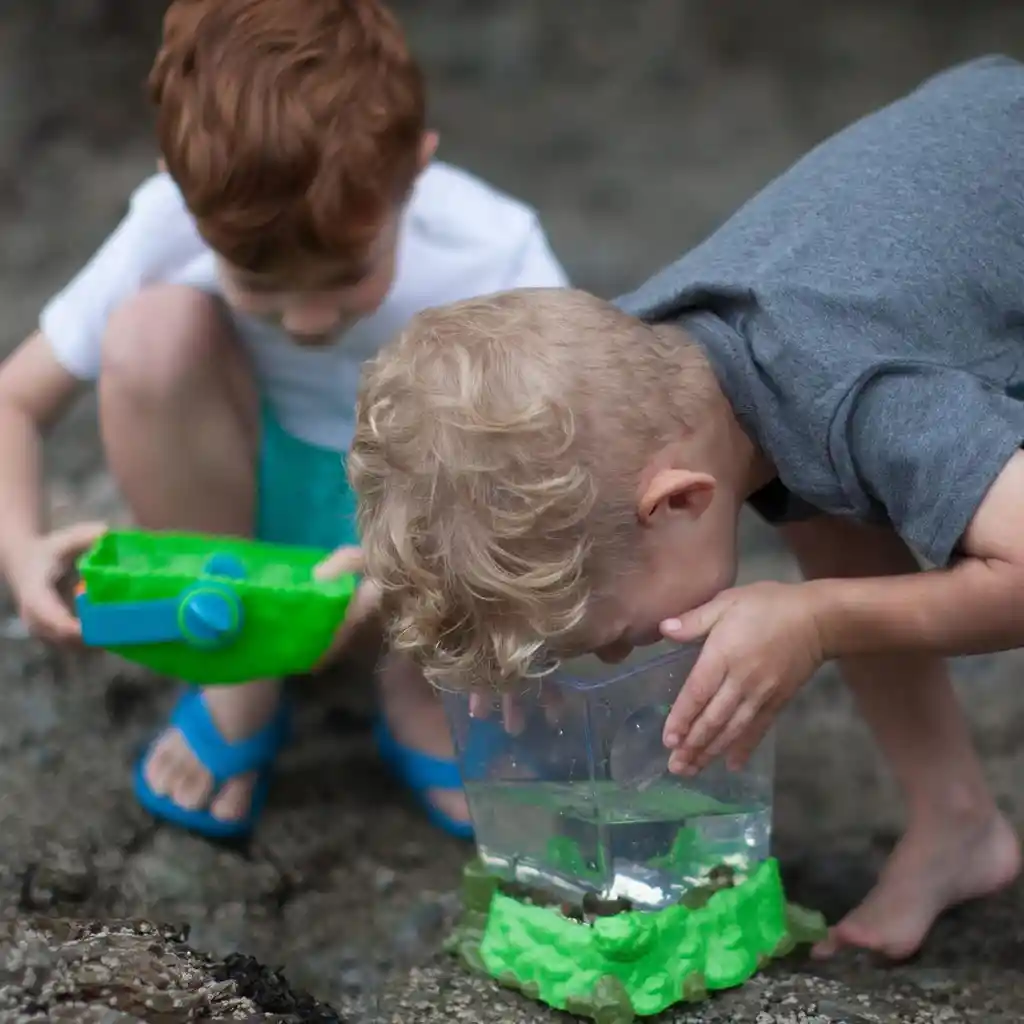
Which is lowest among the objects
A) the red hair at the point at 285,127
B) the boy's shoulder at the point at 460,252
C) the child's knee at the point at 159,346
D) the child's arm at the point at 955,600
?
the child's knee at the point at 159,346

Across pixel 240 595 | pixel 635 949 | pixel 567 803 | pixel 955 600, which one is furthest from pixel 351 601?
pixel 955 600

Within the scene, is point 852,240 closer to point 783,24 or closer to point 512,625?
point 512,625

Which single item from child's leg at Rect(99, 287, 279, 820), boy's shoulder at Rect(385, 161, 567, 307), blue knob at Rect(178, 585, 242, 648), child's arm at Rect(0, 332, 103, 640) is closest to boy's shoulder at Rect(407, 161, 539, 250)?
boy's shoulder at Rect(385, 161, 567, 307)

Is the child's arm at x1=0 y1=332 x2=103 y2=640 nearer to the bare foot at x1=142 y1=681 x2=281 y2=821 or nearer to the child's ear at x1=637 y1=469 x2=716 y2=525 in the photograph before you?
the bare foot at x1=142 y1=681 x2=281 y2=821

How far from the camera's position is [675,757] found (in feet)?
3.26

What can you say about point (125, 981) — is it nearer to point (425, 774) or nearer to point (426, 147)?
point (425, 774)

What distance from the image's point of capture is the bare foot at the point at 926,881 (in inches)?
46.4

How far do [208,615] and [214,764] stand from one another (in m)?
0.29

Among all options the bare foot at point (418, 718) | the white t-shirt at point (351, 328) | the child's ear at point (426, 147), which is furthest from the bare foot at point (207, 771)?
the child's ear at point (426, 147)

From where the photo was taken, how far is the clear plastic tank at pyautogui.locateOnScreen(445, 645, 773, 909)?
1.07 m

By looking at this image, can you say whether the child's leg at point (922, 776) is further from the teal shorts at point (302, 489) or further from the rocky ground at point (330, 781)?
the teal shorts at point (302, 489)

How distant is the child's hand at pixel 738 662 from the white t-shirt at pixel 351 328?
49 centimetres

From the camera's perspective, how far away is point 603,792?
109cm

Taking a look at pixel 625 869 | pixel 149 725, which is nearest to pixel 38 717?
pixel 149 725
